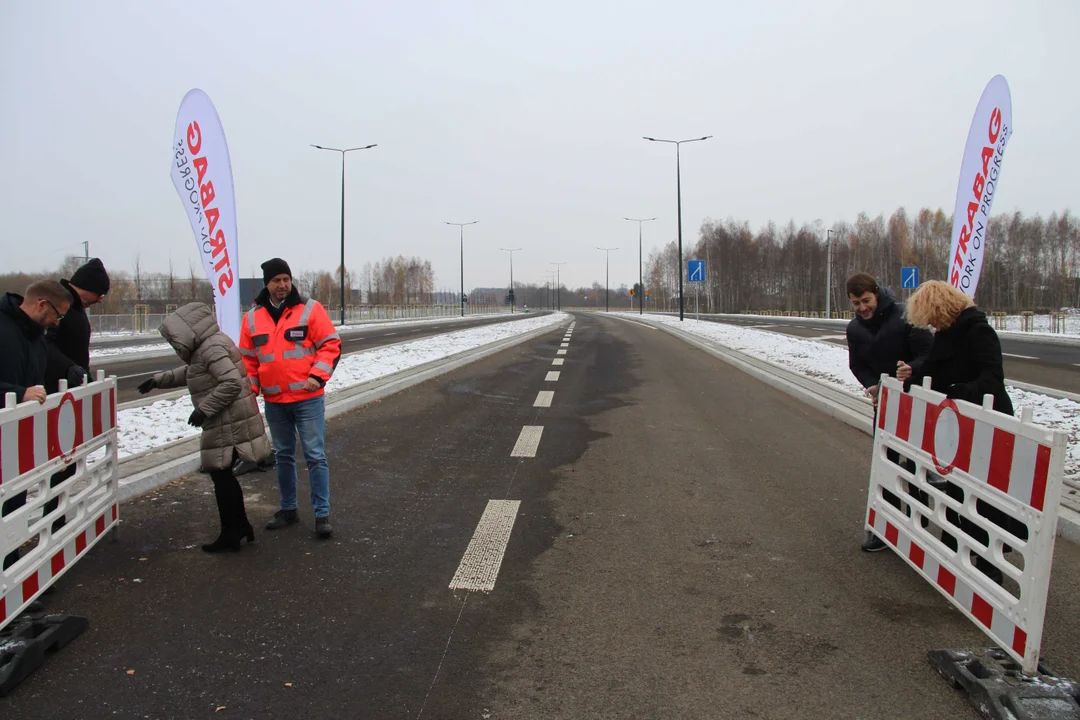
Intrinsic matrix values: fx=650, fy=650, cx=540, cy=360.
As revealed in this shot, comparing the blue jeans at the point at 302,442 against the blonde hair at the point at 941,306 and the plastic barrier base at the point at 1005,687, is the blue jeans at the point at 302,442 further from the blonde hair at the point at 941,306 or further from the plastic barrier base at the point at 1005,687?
the blonde hair at the point at 941,306

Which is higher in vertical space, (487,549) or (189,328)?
(189,328)

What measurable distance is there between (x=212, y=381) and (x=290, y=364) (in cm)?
55

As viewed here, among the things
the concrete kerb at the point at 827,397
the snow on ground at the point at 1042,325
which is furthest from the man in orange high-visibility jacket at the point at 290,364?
the snow on ground at the point at 1042,325

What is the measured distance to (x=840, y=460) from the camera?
7.06 meters

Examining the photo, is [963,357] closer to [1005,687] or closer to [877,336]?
[877,336]

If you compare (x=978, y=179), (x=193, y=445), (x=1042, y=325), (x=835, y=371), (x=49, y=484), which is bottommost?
(x=193, y=445)

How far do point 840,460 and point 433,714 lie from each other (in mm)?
5739

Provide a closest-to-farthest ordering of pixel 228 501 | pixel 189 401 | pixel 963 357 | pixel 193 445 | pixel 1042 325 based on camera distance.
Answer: pixel 963 357 → pixel 228 501 → pixel 193 445 → pixel 189 401 → pixel 1042 325

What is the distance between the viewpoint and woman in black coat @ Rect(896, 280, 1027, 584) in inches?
147

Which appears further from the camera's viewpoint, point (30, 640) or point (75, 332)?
point (75, 332)

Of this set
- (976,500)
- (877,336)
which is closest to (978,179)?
(877,336)

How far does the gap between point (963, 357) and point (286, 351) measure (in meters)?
4.52

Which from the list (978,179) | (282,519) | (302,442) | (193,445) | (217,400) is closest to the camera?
(217,400)

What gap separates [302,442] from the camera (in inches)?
193
